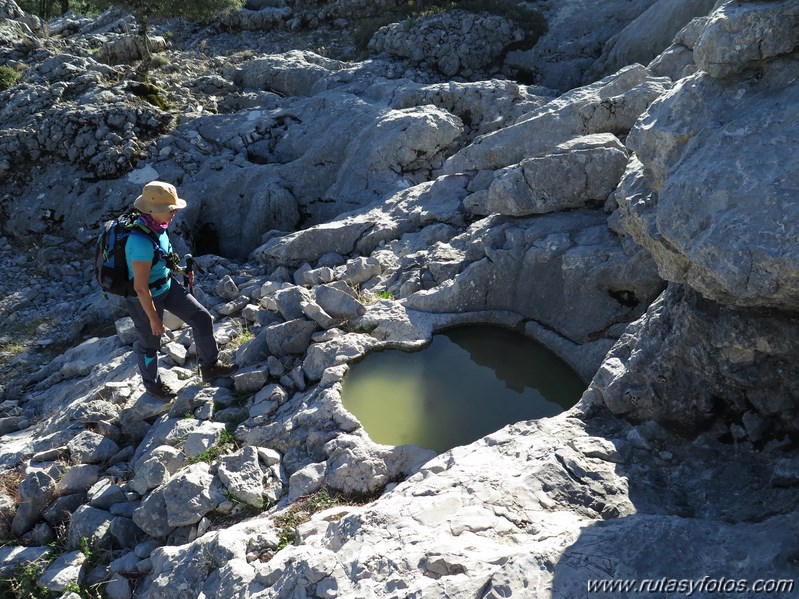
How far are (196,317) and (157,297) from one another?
669mm

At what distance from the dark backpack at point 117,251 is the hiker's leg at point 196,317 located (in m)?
0.67

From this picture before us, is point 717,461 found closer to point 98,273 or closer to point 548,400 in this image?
point 548,400

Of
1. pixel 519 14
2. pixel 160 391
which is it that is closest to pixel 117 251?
pixel 160 391

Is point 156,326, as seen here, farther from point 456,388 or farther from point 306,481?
point 456,388

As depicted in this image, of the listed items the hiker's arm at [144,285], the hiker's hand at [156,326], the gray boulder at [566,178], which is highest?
the gray boulder at [566,178]

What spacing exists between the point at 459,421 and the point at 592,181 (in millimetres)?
4524

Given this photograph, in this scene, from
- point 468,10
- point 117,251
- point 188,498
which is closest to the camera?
point 188,498

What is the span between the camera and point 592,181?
9.35 meters

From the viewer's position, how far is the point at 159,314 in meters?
8.44

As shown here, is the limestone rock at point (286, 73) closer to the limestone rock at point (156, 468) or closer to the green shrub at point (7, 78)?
the green shrub at point (7, 78)

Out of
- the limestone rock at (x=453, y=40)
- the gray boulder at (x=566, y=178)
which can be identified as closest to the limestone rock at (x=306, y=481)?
the gray boulder at (x=566, y=178)

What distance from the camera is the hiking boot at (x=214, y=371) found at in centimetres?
897

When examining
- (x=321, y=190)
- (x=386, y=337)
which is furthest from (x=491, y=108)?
(x=386, y=337)

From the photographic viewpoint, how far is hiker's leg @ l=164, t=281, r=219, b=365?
834 cm
